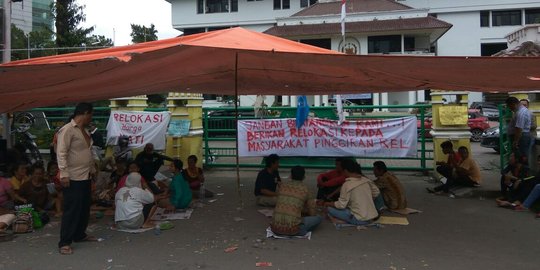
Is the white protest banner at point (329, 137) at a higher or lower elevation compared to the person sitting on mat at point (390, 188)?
higher

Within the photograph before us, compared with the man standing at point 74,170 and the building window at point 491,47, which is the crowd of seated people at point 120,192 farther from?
the building window at point 491,47

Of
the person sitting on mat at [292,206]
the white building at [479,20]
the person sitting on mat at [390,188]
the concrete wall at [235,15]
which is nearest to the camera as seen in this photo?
the person sitting on mat at [292,206]

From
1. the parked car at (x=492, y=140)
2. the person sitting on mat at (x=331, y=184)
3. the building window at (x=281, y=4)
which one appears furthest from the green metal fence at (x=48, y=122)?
the building window at (x=281, y=4)

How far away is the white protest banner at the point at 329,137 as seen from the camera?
9367mm

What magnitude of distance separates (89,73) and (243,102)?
33.8 m

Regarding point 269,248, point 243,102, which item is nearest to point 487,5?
point 243,102

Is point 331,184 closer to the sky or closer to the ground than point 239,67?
closer to the ground

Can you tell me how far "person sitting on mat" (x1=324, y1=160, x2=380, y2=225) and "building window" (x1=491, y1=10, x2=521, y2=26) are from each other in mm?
40813

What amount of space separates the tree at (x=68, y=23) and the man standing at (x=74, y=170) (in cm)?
2997

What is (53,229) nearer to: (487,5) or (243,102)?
(243,102)

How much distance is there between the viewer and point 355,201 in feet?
18.6

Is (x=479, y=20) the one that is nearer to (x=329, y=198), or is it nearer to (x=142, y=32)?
(x=329, y=198)

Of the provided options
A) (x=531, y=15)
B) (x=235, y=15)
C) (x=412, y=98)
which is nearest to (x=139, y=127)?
(x=412, y=98)

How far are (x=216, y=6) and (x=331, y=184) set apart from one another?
42470 millimetres
